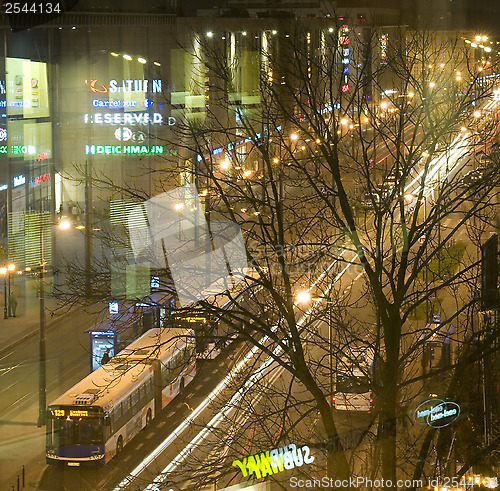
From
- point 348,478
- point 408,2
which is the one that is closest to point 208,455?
point 348,478

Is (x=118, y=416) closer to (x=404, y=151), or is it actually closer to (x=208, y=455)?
(x=208, y=455)

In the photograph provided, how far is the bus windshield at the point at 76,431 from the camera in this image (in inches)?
295

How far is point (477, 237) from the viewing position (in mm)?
3740

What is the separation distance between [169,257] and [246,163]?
72 centimetres

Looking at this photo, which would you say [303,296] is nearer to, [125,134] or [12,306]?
[125,134]

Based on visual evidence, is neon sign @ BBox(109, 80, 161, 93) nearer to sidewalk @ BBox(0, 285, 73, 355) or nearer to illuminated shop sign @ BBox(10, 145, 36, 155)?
illuminated shop sign @ BBox(10, 145, 36, 155)

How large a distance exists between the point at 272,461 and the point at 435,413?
0.87 metres

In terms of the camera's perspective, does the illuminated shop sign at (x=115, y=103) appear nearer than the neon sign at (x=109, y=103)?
Yes

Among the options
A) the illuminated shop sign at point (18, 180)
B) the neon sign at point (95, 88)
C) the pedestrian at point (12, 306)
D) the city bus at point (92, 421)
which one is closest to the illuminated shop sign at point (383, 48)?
the city bus at point (92, 421)

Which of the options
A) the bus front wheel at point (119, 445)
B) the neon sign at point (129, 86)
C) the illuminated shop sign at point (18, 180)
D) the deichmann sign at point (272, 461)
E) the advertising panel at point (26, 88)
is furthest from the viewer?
the illuminated shop sign at point (18, 180)

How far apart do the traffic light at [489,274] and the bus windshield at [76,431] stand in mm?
4921

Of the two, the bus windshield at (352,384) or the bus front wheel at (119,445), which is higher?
the bus windshield at (352,384)

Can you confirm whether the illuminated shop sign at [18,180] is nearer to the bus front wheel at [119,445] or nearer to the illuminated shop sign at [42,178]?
the illuminated shop sign at [42,178]

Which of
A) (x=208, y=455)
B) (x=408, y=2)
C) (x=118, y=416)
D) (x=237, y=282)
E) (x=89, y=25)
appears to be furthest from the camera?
(x=89, y=25)
